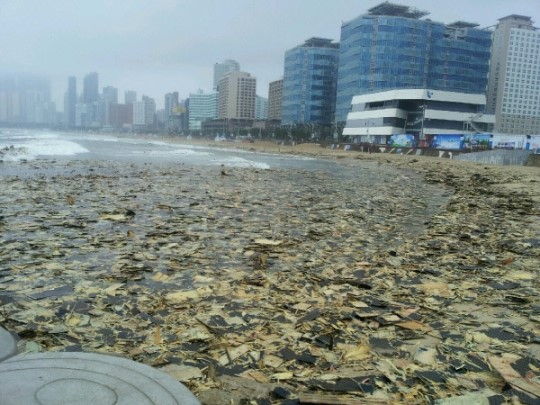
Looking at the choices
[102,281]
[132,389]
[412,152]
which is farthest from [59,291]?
[412,152]

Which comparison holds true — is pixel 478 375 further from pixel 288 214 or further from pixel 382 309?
pixel 288 214

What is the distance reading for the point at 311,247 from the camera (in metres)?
8.45

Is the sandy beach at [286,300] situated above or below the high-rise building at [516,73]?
below

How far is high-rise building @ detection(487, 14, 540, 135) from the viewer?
180750 millimetres

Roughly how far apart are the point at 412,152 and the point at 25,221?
65849 mm

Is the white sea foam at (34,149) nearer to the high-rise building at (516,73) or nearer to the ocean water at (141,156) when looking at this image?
the ocean water at (141,156)

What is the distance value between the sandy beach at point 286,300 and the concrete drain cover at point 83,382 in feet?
1.14

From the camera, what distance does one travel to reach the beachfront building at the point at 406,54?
127m

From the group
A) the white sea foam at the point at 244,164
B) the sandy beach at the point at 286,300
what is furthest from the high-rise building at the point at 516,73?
the sandy beach at the point at 286,300

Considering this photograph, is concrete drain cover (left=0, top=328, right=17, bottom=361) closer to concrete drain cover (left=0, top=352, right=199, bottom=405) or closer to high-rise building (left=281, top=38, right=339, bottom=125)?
concrete drain cover (left=0, top=352, right=199, bottom=405)

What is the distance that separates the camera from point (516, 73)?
18425cm

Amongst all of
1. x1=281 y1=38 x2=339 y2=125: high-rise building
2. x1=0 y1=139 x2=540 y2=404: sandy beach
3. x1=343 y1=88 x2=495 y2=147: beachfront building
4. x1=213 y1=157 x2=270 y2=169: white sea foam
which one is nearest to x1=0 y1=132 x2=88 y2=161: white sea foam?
x1=213 y1=157 x2=270 y2=169: white sea foam

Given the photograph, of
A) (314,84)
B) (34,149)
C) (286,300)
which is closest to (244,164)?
(34,149)

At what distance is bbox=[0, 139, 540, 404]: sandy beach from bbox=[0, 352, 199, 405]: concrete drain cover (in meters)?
0.35
